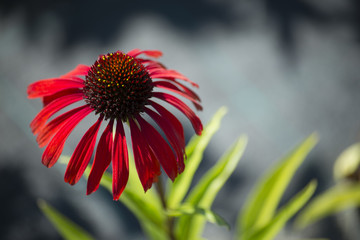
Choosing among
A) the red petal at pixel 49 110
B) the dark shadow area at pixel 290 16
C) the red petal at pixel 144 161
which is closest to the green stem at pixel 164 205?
the red petal at pixel 144 161

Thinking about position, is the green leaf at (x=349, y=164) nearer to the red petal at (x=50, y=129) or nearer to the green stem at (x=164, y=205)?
the green stem at (x=164, y=205)

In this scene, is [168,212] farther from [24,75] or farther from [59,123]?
[24,75]

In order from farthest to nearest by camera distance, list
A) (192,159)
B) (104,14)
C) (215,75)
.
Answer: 1. (104,14)
2. (215,75)
3. (192,159)

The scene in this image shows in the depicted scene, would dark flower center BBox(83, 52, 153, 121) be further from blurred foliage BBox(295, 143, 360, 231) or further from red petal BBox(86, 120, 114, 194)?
blurred foliage BBox(295, 143, 360, 231)

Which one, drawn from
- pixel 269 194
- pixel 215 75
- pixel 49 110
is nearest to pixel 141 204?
pixel 49 110

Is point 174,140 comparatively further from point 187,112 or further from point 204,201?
point 204,201

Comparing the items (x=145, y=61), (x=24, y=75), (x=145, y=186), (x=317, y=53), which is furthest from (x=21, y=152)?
(x=317, y=53)
